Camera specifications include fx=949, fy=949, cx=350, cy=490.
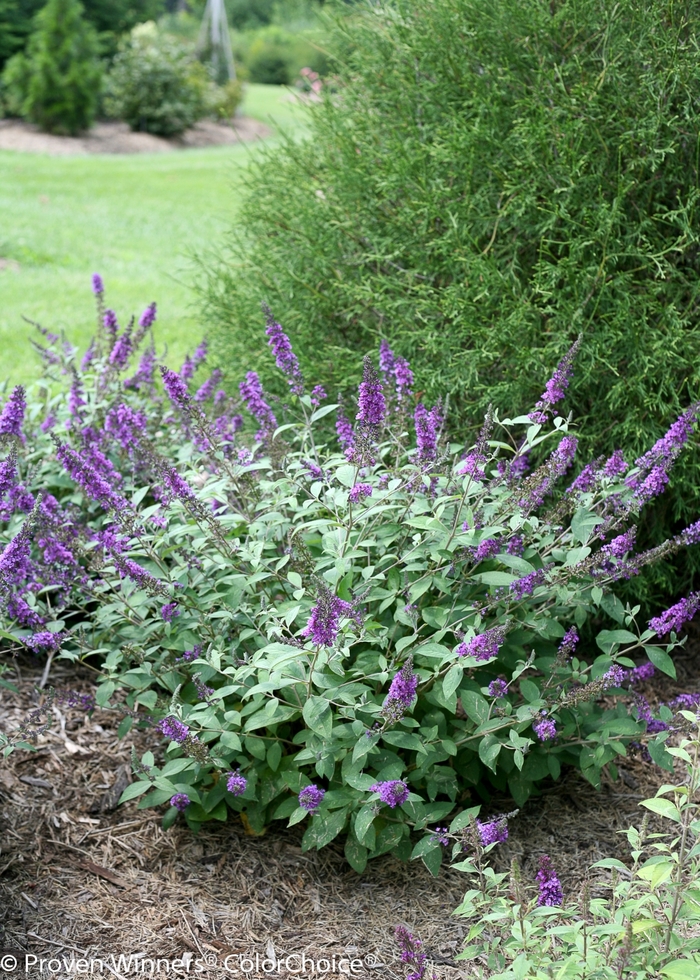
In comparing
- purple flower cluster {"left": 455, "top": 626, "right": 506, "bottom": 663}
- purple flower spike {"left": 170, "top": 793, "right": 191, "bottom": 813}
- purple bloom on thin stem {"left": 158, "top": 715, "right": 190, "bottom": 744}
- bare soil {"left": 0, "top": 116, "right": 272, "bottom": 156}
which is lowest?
bare soil {"left": 0, "top": 116, "right": 272, "bottom": 156}

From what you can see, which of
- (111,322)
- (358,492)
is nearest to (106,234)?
(111,322)

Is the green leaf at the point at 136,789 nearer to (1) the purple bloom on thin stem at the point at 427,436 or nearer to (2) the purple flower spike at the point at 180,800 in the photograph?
(2) the purple flower spike at the point at 180,800

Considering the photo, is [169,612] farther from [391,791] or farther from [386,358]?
[386,358]

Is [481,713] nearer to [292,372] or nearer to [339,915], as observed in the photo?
[339,915]

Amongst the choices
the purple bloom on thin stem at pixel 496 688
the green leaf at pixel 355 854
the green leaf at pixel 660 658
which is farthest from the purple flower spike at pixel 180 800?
the green leaf at pixel 660 658

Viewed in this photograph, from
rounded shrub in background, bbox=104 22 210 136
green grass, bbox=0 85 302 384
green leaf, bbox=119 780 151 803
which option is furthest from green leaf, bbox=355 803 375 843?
rounded shrub in background, bbox=104 22 210 136

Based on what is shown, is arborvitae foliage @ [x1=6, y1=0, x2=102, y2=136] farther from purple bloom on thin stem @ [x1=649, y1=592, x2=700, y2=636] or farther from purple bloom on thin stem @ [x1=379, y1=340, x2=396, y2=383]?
purple bloom on thin stem @ [x1=649, y1=592, x2=700, y2=636]

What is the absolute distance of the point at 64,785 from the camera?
321cm

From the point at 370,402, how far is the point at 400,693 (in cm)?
80

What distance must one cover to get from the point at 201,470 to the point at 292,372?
57 centimetres

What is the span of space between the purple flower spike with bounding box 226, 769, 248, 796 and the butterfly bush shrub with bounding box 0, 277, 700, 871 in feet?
0.03

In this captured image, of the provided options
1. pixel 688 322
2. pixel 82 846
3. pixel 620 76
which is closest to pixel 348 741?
pixel 82 846

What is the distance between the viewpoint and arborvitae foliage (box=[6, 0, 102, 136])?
19.4m

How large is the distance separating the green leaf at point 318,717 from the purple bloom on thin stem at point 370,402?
0.77m
